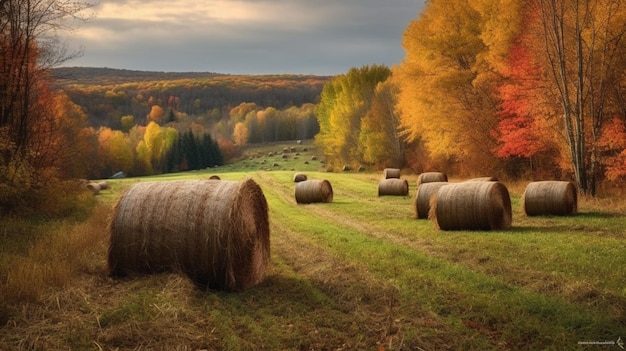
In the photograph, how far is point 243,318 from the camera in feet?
26.5

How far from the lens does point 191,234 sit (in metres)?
9.77

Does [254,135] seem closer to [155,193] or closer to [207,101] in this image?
[207,101]

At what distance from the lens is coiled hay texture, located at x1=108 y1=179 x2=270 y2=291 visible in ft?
31.8

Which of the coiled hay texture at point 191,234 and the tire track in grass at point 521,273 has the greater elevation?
the coiled hay texture at point 191,234

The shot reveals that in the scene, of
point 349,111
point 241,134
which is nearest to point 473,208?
point 349,111

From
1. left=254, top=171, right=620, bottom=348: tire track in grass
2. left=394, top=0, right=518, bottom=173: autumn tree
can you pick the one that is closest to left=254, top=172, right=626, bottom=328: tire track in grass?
left=254, top=171, right=620, bottom=348: tire track in grass

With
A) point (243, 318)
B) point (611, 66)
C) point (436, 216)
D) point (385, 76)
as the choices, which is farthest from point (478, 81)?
point (385, 76)

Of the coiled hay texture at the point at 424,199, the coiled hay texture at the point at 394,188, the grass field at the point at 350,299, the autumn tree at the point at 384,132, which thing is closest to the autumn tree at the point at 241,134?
the autumn tree at the point at 384,132

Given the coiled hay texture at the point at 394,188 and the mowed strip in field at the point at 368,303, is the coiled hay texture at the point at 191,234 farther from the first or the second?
the coiled hay texture at the point at 394,188

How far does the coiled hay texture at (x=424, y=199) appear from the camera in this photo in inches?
772

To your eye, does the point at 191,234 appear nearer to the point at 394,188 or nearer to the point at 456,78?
the point at 394,188

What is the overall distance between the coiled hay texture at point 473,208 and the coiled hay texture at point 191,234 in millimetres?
7736

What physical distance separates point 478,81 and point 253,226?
25.3 metres

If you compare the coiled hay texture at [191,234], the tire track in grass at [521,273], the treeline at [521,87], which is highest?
the treeline at [521,87]
